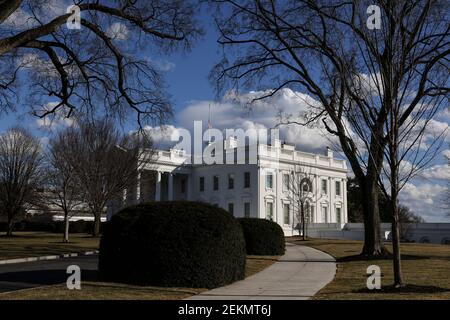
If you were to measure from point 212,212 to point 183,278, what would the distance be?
185cm

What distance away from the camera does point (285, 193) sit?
68.5 meters

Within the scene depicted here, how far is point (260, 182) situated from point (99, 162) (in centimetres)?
2839

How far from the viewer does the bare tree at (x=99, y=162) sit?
39906 millimetres

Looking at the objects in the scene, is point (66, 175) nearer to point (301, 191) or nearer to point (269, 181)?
point (301, 191)

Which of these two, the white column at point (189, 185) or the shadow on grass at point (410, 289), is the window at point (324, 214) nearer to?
the white column at point (189, 185)

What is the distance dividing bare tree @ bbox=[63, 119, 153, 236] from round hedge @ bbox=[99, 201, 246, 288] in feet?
87.4

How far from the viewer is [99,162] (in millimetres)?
40938

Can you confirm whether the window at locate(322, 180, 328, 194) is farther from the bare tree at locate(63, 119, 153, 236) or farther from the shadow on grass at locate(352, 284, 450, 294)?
the shadow on grass at locate(352, 284, 450, 294)

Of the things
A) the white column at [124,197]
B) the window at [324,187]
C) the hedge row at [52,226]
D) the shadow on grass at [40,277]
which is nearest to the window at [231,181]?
the window at [324,187]

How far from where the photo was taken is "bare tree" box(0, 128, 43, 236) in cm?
5269

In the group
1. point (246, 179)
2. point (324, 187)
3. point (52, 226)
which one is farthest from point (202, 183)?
point (52, 226)

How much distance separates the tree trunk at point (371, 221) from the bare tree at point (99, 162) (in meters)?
19.9

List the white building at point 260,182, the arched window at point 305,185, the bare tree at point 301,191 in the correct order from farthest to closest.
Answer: the white building at point 260,182, the arched window at point 305,185, the bare tree at point 301,191
